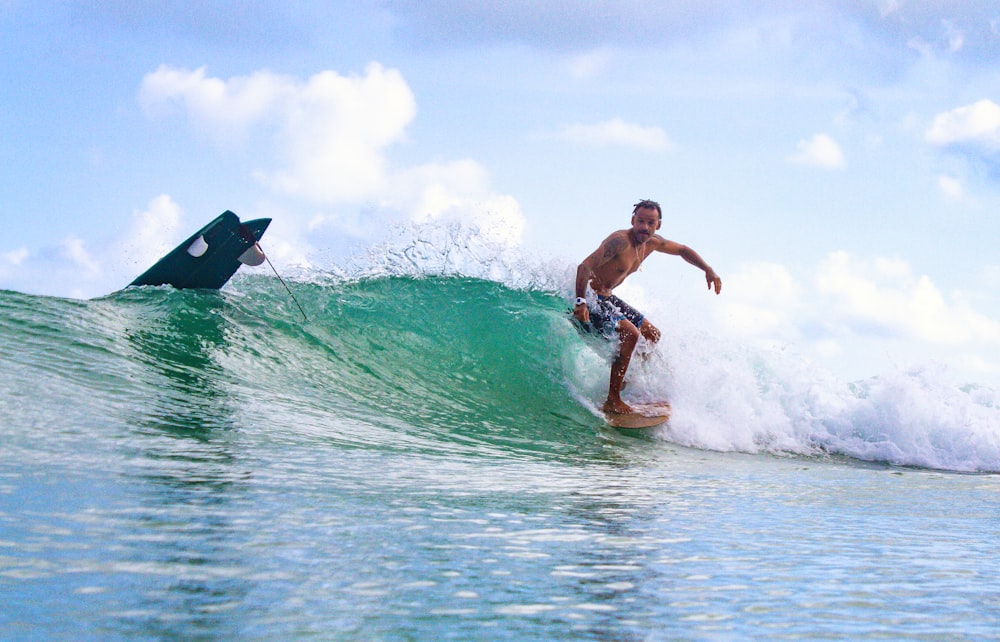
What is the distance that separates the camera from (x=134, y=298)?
785 cm

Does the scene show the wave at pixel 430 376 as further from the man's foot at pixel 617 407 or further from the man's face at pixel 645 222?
the man's face at pixel 645 222

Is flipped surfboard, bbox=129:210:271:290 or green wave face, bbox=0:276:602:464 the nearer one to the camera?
green wave face, bbox=0:276:602:464

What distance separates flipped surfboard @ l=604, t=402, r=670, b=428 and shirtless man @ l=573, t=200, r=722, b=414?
5cm

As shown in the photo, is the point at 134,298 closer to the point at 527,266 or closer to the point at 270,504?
the point at 527,266

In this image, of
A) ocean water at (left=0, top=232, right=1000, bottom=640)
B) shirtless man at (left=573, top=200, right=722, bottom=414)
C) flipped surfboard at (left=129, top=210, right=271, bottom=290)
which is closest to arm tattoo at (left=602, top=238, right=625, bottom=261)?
shirtless man at (left=573, top=200, right=722, bottom=414)

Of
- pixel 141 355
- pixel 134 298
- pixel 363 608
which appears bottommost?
pixel 363 608

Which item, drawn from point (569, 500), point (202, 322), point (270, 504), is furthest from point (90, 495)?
point (202, 322)

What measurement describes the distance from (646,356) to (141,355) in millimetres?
4312

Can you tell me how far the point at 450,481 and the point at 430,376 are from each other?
3.82 metres

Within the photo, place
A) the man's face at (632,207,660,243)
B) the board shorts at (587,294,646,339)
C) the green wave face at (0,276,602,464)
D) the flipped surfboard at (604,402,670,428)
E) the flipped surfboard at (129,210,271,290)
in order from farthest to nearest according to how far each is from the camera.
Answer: the flipped surfboard at (129,210,271,290) → the man's face at (632,207,660,243) → the board shorts at (587,294,646,339) → the flipped surfboard at (604,402,670,428) → the green wave face at (0,276,602,464)

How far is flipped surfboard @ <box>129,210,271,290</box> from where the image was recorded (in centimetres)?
811

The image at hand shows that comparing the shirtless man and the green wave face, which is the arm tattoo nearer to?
the shirtless man

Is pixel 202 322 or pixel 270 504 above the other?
pixel 202 322

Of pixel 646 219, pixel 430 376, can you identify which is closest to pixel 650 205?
pixel 646 219
